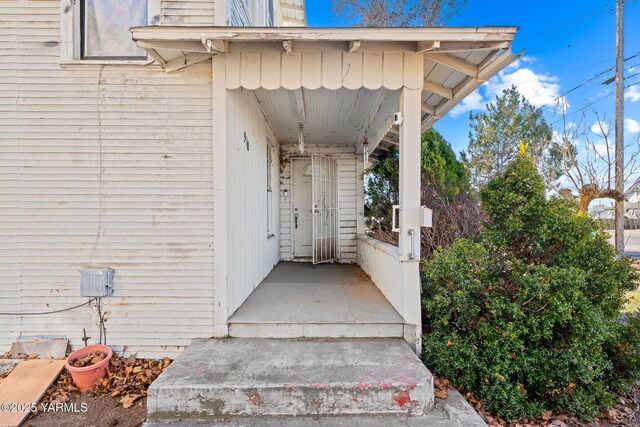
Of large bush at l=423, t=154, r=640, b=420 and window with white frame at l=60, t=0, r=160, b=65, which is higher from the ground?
window with white frame at l=60, t=0, r=160, b=65

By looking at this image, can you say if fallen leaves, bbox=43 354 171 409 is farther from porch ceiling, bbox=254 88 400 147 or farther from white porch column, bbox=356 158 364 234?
white porch column, bbox=356 158 364 234

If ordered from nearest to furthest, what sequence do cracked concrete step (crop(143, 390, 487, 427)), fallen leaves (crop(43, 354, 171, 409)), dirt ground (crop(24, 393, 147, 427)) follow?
cracked concrete step (crop(143, 390, 487, 427))
dirt ground (crop(24, 393, 147, 427))
fallen leaves (crop(43, 354, 171, 409))

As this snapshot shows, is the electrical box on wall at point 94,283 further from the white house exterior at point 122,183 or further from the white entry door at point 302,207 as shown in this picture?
the white entry door at point 302,207

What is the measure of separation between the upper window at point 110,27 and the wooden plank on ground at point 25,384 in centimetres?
294

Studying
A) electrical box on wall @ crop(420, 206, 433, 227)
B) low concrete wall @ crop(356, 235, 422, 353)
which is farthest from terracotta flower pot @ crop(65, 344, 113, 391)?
electrical box on wall @ crop(420, 206, 433, 227)

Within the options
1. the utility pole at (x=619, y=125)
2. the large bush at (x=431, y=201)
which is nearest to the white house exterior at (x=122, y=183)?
the large bush at (x=431, y=201)

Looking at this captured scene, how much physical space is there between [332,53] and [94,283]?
3131 millimetres

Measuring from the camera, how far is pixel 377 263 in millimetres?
4379

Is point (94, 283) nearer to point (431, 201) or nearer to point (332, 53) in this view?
point (332, 53)

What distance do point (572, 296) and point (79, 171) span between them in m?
4.46

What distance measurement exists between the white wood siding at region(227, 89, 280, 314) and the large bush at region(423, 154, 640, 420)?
195 cm

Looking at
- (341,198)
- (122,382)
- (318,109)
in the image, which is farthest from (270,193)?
(122,382)

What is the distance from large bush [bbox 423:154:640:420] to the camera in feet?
8.02

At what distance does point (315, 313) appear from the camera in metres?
3.23
